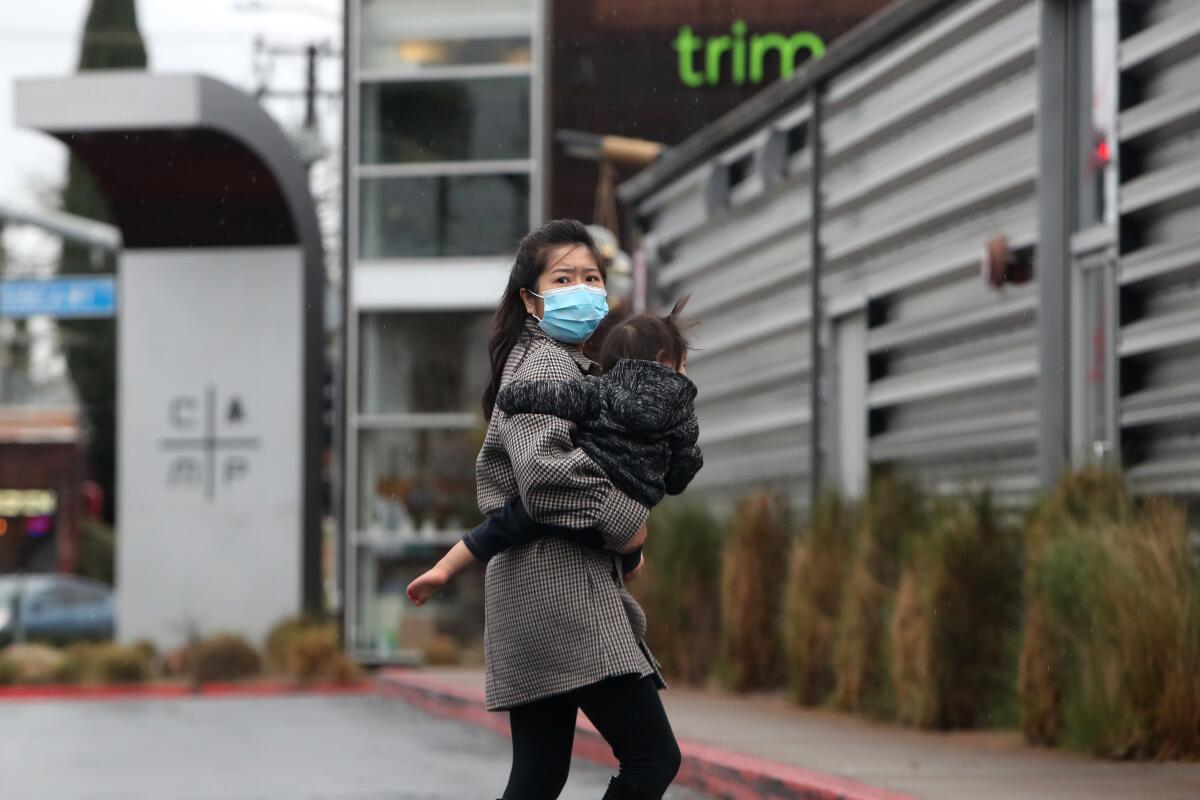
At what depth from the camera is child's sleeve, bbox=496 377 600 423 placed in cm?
429

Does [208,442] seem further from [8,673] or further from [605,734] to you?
[605,734]

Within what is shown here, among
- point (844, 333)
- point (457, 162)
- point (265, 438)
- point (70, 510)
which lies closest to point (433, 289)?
point (457, 162)

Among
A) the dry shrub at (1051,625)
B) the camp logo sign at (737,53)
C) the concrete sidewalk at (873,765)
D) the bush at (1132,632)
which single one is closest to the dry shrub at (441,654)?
the camp logo sign at (737,53)

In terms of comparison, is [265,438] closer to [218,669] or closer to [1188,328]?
[218,669]

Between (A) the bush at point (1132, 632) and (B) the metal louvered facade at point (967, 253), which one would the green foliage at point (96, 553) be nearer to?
(B) the metal louvered facade at point (967, 253)

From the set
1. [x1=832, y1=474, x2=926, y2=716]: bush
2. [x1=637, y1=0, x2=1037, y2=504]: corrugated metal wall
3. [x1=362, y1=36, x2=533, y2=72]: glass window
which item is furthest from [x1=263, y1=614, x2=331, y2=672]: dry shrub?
[x1=832, y1=474, x2=926, y2=716]: bush

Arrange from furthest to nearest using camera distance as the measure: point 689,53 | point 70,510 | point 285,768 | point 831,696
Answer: point 70,510
point 689,53
point 831,696
point 285,768

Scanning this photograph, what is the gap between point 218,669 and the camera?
18422 millimetres

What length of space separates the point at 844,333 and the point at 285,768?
190 inches

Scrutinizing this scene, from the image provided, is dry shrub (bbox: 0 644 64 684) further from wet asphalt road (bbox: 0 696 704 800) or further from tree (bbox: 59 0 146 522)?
tree (bbox: 59 0 146 522)

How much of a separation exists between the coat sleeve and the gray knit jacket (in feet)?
0.09

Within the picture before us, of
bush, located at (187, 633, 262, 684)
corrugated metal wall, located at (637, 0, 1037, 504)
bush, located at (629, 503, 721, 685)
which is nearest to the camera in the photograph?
corrugated metal wall, located at (637, 0, 1037, 504)

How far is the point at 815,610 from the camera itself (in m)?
11.3

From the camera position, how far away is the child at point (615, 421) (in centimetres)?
430
